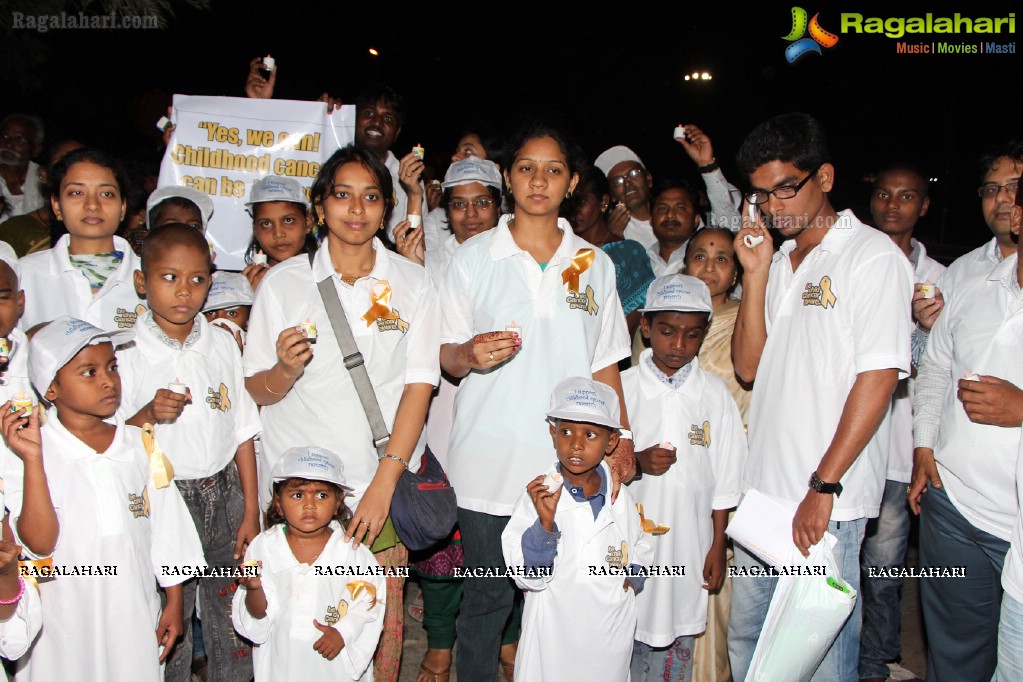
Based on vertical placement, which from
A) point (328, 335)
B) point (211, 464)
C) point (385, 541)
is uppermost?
point (328, 335)

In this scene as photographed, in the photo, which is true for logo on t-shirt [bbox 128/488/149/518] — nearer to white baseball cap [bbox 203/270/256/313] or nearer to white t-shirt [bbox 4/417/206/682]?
white t-shirt [bbox 4/417/206/682]

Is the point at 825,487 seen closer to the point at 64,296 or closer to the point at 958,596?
the point at 958,596

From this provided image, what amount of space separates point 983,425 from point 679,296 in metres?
1.37

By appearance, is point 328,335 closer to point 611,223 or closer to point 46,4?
point 611,223

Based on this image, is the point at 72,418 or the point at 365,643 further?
the point at 365,643

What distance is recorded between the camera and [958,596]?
3518 millimetres

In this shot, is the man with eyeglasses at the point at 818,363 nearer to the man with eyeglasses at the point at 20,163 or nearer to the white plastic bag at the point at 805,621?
the white plastic bag at the point at 805,621

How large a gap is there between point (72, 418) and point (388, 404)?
1185 millimetres

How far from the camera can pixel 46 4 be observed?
496 cm

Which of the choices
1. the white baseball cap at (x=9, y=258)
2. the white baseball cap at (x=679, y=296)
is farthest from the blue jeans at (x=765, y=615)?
the white baseball cap at (x=9, y=258)

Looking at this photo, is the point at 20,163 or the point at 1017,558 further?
the point at 20,163

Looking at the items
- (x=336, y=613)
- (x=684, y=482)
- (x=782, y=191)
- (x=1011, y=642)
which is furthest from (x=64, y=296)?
(x=1011, y=642)

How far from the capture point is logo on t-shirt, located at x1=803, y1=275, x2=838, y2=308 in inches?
131

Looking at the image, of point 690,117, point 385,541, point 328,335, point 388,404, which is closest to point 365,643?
point 385,541
